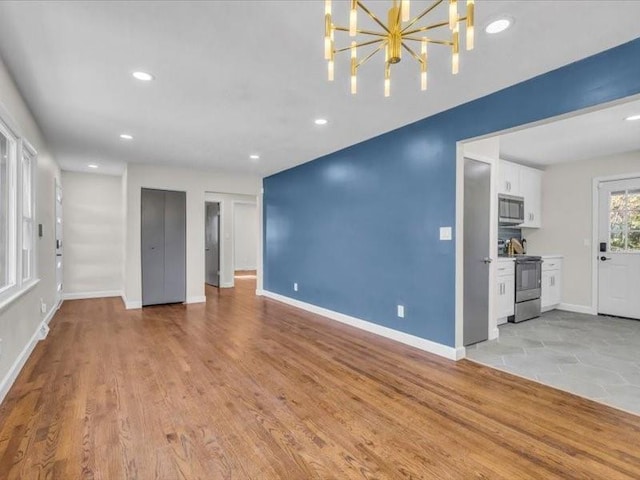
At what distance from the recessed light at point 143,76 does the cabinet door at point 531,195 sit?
217 inches

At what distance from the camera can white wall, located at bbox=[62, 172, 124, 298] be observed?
6480mm

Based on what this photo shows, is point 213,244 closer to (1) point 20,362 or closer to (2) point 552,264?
(1) point 20,362

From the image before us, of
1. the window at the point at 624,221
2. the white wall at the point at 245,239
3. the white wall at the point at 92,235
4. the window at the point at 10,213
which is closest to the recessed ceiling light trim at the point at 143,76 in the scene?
the window at the point at 10,213

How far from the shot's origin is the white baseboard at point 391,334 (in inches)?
132

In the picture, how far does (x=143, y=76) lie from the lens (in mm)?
2658

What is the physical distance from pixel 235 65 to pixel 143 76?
0.78 meters

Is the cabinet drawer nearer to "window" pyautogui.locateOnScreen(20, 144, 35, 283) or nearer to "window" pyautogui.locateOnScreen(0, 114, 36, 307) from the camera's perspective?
"window" pyautogui.locateOnScreen(0, 114, 36, 307)

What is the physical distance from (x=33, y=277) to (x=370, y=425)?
3.80 metres

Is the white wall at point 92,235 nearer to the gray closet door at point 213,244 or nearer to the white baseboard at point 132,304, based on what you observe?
the white baseboard at point 132,304

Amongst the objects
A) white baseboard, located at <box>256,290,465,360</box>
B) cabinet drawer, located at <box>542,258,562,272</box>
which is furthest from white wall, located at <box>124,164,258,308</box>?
cabinet drawer, located at <box>542,258,562,272</box>

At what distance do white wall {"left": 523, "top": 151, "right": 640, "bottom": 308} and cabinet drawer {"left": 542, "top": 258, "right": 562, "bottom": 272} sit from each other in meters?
0.13

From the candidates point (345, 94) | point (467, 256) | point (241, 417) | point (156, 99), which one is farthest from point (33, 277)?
point (467, 256)

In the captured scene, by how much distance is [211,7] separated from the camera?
186 centimetres

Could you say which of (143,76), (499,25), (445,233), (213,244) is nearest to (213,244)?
(213,244)
